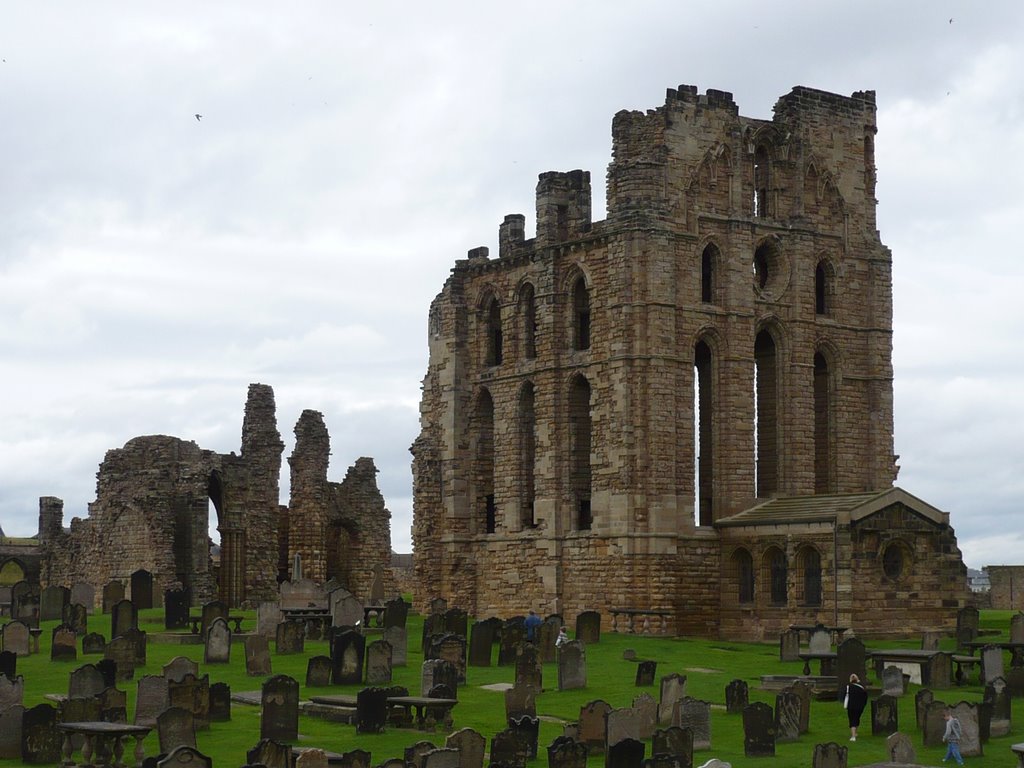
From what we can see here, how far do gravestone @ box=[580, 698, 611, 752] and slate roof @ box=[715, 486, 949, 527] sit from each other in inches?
646

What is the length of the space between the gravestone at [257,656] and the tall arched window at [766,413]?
18.2 m

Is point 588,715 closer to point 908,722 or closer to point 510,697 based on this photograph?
point 510,697

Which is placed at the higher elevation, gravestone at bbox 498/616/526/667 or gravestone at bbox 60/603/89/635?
gravestone at bbox 60/603/89/635

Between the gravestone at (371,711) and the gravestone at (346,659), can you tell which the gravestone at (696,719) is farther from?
the gravestone at (346,659)

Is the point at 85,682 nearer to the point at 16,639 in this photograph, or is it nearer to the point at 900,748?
the point at 16,639

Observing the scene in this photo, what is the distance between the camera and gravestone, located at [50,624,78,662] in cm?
3538

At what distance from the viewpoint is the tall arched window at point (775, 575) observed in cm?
4306

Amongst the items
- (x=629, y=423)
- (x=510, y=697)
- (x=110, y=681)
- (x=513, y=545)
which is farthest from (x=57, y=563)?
(x=510, y=697)

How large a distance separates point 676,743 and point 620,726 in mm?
1152

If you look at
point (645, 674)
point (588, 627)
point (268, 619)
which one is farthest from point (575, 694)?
point (268, 619)

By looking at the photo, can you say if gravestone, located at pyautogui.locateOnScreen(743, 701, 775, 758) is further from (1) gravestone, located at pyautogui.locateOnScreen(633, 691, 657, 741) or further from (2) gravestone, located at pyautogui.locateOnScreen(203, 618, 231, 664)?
(2) gravestone, located at pyautogui.locateOnScreen(203, 618, 231, 664)

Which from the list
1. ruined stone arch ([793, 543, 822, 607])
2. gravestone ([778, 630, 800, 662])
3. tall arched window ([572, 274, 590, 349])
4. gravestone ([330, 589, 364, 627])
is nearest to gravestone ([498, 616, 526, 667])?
gravestone ([330, 589, 364, 627])

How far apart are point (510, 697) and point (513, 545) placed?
843 inches

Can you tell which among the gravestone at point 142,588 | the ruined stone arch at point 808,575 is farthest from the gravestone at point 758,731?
the gravestone at point 142,588
